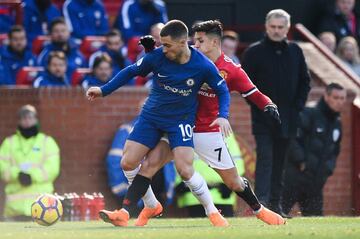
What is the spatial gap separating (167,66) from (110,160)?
525 cm

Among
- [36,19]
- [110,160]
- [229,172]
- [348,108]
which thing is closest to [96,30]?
[36,19]

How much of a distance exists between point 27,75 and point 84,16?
167 cm

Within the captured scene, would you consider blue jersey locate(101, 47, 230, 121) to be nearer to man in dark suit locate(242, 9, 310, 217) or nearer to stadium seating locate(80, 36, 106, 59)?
man in dark suit locate(242, 9, 310, 217)

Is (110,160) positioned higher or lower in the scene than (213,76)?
lower

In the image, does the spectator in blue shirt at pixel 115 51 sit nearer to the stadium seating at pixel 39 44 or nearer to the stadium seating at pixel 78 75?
the stadium seating at pixel 78 75

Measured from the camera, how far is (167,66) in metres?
11.7

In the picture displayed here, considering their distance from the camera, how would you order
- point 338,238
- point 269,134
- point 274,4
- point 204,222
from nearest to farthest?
1. point 338,238
2. point 204,222
3. point 269,134
4. point 274,4

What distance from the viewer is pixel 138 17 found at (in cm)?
1886

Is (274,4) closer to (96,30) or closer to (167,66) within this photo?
(96,30)

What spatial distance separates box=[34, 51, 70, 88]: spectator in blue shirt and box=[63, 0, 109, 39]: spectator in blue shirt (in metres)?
1.46

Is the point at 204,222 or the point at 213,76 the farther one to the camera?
the point at 204,222

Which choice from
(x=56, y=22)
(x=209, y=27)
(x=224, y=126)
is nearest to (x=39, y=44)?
(x=56, y=22)

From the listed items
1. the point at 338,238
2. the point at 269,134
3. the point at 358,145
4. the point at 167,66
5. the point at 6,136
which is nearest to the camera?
the point at 338,238

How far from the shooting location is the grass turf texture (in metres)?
10.5
